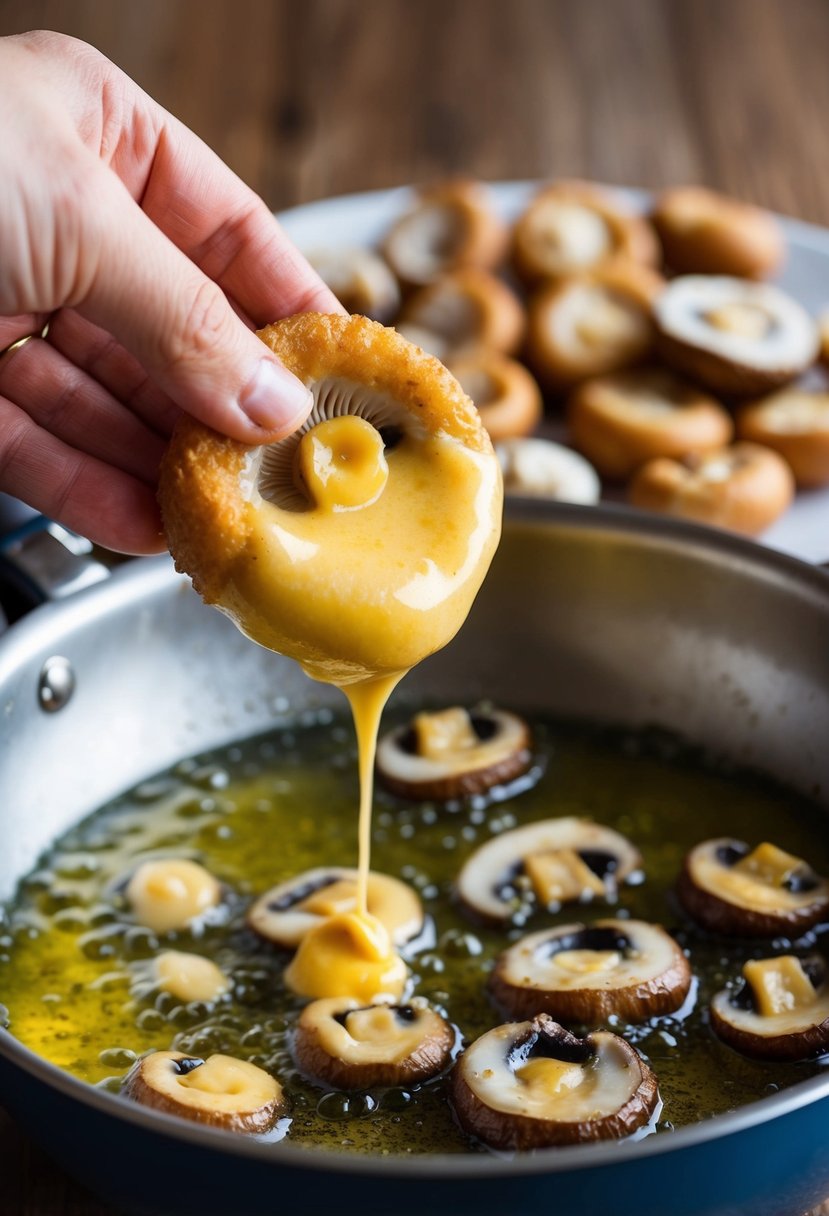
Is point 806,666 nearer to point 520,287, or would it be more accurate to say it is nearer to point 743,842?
point 743,842

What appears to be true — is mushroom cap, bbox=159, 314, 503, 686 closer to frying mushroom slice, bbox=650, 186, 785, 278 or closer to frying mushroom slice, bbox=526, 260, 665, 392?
frying mushroom slice, bbox=526, 260, 665, 392

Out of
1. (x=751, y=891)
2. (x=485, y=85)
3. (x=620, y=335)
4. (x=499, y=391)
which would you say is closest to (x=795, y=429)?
(x=620, y=335)

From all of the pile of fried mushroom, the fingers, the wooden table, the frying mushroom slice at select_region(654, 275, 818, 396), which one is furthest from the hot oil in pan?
the wooden table

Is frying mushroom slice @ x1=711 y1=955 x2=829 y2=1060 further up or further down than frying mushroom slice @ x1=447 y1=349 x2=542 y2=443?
further down

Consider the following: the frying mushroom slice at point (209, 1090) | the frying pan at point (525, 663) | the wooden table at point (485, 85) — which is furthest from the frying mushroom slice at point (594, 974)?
the wooden table at point (485, 85)

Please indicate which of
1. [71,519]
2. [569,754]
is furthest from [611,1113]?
[71,519]

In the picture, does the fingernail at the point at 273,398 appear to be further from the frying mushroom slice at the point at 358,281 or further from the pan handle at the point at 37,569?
the frying mushroom slice at the point at 358,281
